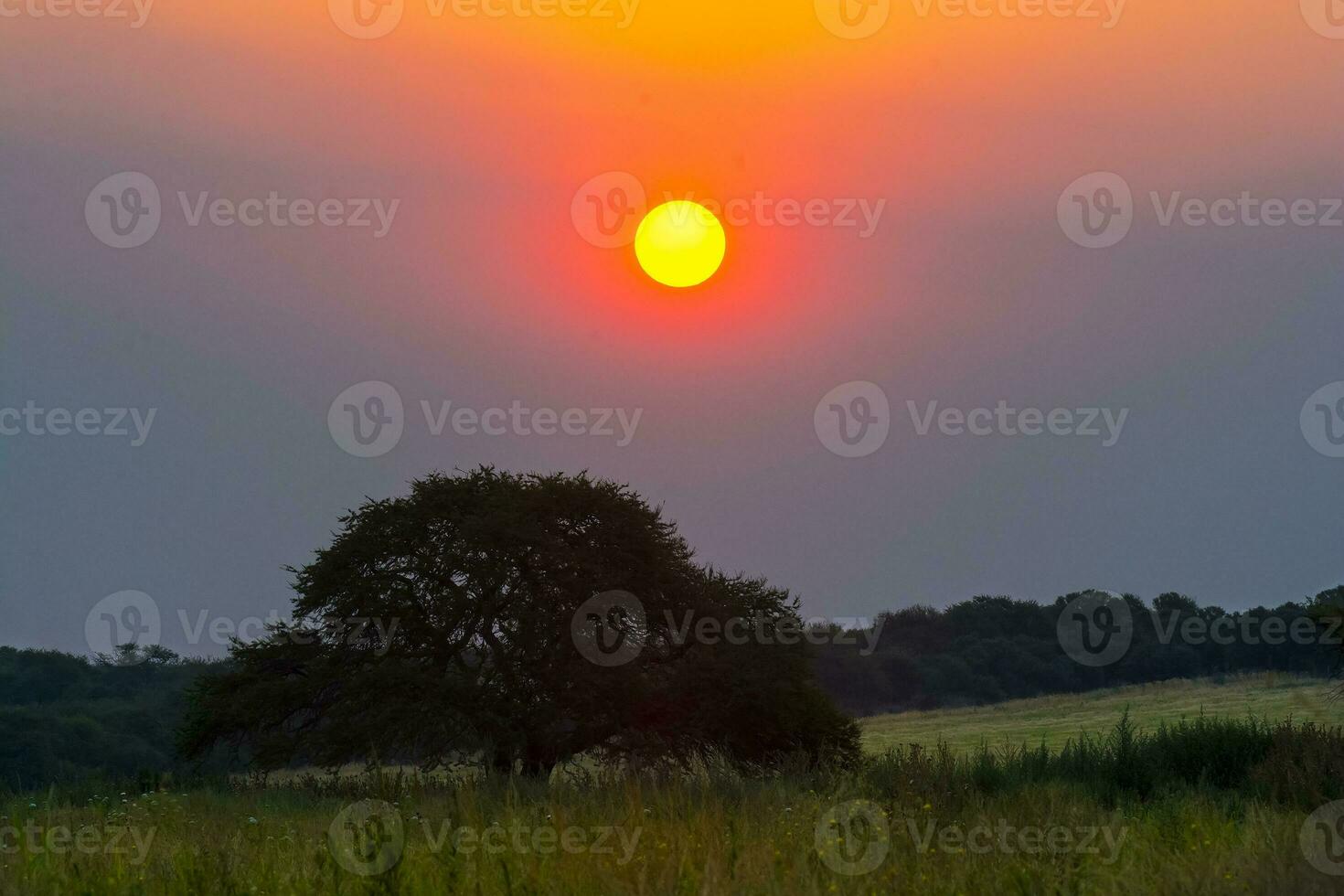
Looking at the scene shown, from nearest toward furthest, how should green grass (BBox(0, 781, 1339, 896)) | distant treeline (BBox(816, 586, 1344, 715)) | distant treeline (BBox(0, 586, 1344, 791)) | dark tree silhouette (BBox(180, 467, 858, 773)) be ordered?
green grass (BBox(0, 781, 1339, 896))
dark tree silhouette (BBox(180, 467, 858, 773))
distant treeline (BBox(0, 586, 1344, 791))
distant treeline (BBox(816, 586, 1344, 715))

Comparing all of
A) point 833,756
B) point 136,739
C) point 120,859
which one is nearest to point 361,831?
point 120,859

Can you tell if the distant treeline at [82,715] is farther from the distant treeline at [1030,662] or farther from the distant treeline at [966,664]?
the distant treeline at [1030,662]

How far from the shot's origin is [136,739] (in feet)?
244

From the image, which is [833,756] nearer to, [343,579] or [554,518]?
[554,518]

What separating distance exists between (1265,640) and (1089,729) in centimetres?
4524

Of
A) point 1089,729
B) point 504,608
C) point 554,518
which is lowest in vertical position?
point 1089,729

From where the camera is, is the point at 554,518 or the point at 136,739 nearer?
the point at 554,518

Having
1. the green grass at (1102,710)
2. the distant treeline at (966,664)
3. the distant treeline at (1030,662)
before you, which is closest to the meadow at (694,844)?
the green grass at (1102,710)

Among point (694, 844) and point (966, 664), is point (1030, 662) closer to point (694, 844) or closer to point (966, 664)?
point (966, 664)

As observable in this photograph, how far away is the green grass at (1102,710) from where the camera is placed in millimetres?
57094

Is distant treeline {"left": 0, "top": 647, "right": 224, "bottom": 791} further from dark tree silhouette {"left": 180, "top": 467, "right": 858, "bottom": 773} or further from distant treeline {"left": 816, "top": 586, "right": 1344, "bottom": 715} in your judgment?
distant treeline {"left": 816, "top": 586, "right": 1344, "bottom": 715}

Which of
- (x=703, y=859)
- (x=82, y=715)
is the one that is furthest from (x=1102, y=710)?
(x=703, y=859)

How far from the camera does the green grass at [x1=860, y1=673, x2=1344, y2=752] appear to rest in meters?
57.1

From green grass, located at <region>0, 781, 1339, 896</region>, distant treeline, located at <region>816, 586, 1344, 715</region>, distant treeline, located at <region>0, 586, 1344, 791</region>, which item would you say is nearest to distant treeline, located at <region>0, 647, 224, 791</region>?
distant treeline, located at <region>0, 586, 1344, 791</region>
